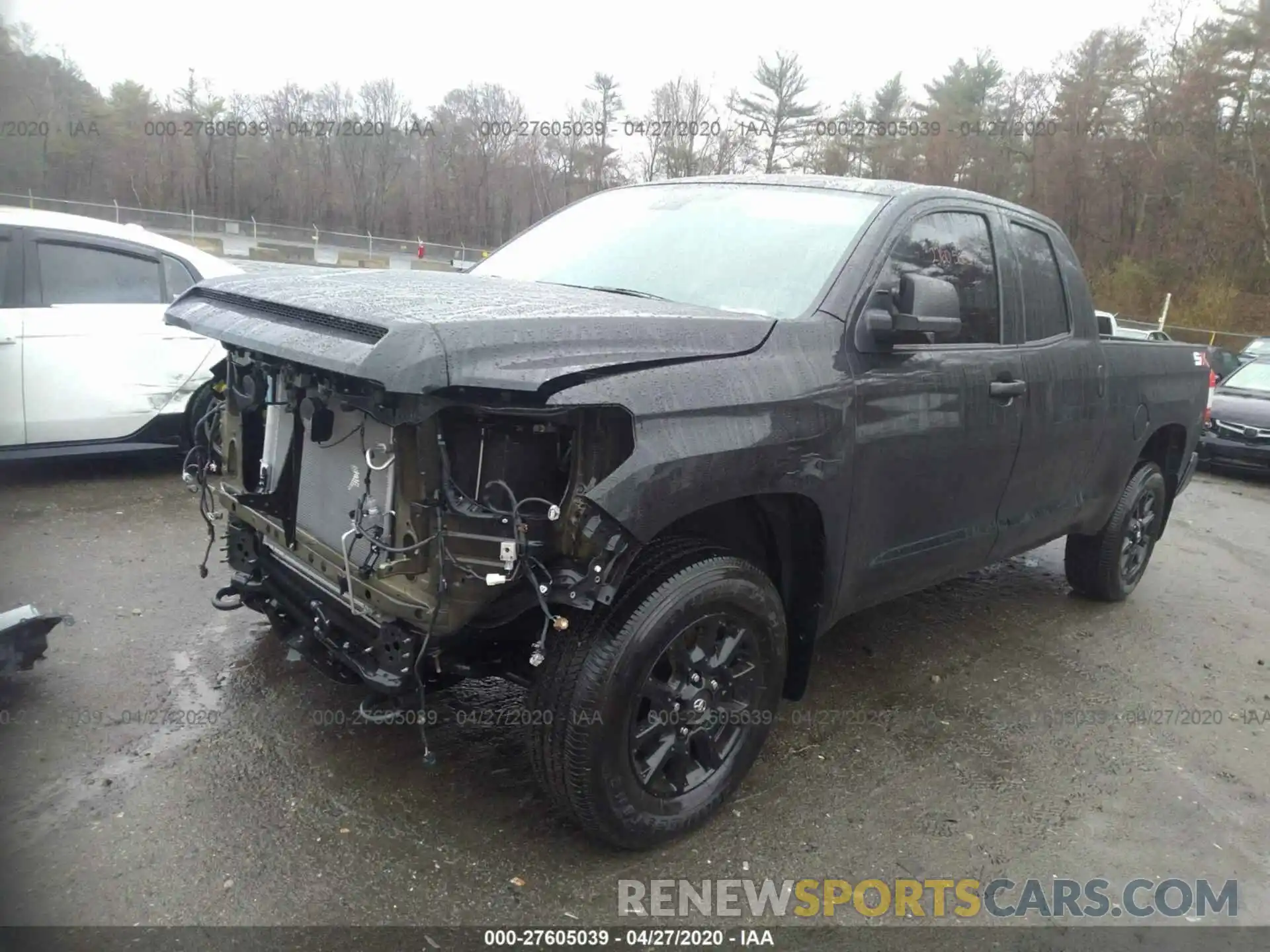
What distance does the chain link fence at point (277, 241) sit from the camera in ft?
89.0

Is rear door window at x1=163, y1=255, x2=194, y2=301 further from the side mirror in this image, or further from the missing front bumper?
the side mirror

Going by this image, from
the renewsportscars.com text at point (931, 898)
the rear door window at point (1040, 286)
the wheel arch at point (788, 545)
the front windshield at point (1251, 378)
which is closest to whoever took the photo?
the renewsportscars.com text at point (931, 898)

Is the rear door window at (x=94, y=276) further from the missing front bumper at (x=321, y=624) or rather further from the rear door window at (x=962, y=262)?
the rear door window at (x=962, y=262)

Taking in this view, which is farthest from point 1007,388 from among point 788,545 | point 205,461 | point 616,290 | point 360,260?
point 360,260

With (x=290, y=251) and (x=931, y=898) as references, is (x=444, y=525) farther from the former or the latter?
(x=290, y=251)

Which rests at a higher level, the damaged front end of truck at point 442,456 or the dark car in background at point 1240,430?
the damaged front end of truck at point 442,456

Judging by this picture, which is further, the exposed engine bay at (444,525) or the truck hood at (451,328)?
the exposed engine bay at (444,525)

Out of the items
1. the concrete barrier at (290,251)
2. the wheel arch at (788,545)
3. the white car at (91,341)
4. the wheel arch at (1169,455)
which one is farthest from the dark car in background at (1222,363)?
the concrete barrier at (290,251)

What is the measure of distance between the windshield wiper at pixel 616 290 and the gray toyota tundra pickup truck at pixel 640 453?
0.02 meters

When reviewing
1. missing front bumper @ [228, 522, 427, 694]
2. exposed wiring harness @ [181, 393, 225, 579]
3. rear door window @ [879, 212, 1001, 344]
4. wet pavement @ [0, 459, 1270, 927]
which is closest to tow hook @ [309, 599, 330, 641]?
missing front bumper @ [228, 522, 427, 694]

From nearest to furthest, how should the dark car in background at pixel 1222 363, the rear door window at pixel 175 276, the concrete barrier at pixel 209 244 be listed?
the rear door window at pixel 175 276 < the dark car in background at pixel 1222 363 < the concrete barrier at pixel 209 244

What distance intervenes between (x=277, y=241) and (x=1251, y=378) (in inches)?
1087

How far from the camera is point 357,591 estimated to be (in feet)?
8.41

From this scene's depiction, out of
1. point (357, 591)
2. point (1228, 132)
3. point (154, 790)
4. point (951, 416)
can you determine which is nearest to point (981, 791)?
point (951, 416)
